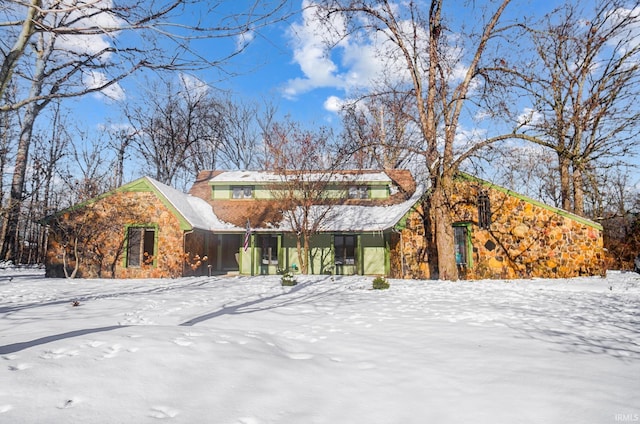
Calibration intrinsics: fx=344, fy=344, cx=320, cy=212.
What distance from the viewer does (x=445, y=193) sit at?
13297 mm

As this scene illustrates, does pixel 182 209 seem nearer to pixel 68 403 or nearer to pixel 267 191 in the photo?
pixel 267 191

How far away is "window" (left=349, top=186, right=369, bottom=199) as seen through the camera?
69.2 feet

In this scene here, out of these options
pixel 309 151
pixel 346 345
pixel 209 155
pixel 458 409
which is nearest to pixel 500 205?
pixel 309 151

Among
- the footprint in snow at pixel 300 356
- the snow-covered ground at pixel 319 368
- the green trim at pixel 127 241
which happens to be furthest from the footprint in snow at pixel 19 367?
the green trim at pixel 127 241

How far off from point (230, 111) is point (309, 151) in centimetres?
1589

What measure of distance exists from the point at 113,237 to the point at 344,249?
11.7m

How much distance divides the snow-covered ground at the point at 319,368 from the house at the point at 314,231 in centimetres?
879

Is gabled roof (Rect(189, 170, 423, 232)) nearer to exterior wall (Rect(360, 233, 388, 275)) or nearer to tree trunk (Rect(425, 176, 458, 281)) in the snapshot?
exterior wall (Rect(360, 233, 388, 275))

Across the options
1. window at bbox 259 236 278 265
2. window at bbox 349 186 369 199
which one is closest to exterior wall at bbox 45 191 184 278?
window at bbox 259 236 278 265

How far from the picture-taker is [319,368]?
3.47 m

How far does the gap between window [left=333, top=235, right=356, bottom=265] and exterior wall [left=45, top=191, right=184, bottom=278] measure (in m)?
8.40

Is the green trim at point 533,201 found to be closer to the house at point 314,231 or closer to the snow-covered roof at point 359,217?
the house at point 314,231

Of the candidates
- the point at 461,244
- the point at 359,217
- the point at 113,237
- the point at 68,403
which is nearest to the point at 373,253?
the point at 359,217

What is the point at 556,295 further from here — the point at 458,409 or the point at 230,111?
the point at 230,111
